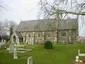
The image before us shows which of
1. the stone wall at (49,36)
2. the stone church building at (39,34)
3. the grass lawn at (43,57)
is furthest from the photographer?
the stone wall at (49,36)

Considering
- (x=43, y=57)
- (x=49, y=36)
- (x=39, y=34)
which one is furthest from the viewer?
(x=39, y=34)

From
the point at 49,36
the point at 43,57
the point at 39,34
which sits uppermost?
the point at 39,34

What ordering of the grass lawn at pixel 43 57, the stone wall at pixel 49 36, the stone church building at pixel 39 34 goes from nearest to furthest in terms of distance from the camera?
1. the grass lawn at pixel 43 57
2. the stone church building at pixel 39 34
3. the stone wall at pixel 49 36

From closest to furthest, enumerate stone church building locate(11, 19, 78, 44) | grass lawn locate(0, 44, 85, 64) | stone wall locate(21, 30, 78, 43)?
grass lawn locate(0, 44, 85, 64) → stone church building locate(11, 19, 78, 44) → stone wall locate(21, 30, 78, 43)

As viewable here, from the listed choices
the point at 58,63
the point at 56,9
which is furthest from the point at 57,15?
the point at 58,63

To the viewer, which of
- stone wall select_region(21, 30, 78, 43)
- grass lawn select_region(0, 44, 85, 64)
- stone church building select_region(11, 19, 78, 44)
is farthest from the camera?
stone wall select_region(21, 30, 78, 43)

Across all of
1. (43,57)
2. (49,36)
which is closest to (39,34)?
(49,36)

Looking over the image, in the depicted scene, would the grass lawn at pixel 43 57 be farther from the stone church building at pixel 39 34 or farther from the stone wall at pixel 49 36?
the stone wall at pixel 49 36

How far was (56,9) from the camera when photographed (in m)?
14.1

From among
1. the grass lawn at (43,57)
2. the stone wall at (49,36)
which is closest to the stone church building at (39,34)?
the stone wall at (49,36)

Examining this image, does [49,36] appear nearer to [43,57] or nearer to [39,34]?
[39,34]

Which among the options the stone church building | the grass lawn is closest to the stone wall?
the stone church building

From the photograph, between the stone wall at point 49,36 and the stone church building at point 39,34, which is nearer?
the stone church building at point 39,34

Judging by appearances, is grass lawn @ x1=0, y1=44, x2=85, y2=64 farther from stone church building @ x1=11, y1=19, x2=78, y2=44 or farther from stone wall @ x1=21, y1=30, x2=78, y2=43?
stone wall @ x1=21, y1=30, x2=78, y2=43
